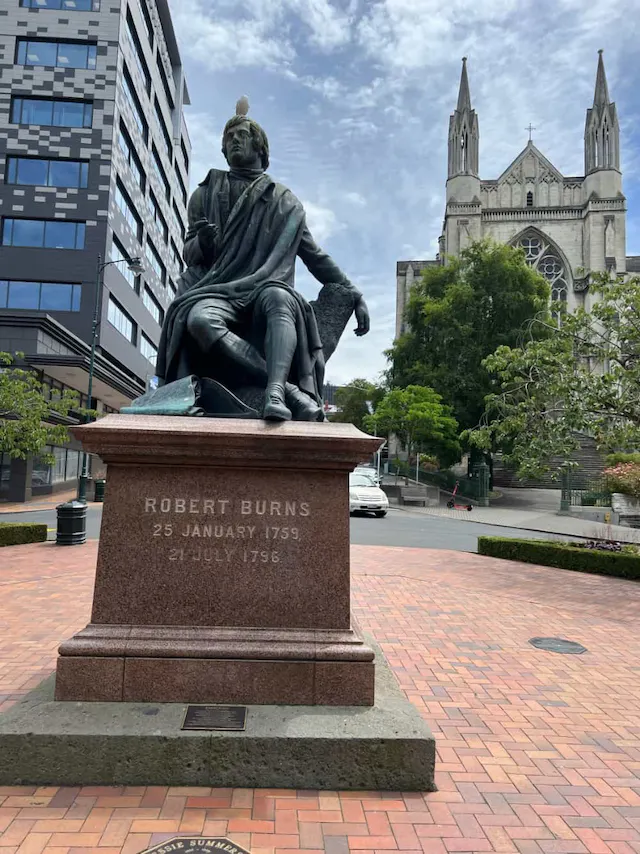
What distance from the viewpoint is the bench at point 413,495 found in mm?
31406

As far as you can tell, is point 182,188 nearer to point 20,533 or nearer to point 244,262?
point 20,533

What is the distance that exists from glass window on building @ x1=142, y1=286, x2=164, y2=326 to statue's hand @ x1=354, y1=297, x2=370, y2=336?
128 feet

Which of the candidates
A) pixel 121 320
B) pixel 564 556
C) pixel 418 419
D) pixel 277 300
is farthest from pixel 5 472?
pixel 277 300

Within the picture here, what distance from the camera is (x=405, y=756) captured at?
3.09 metres

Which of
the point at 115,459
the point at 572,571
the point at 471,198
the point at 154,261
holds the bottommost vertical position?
the point at 572,571

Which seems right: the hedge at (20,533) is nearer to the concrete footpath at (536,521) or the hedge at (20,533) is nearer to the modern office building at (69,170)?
the concrete footpath at (536,521)

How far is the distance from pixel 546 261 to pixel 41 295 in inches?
1670

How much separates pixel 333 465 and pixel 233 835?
1931 mm

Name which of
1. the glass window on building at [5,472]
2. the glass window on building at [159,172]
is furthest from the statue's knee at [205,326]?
the glass window on building at [159,172]

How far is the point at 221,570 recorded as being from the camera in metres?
3.57

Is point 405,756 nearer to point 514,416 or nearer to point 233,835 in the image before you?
point 233,835

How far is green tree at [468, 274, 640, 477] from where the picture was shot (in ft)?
38.1

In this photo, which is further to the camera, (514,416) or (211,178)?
(514,416)

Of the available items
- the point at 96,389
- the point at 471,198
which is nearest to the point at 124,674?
the point at 96,389
